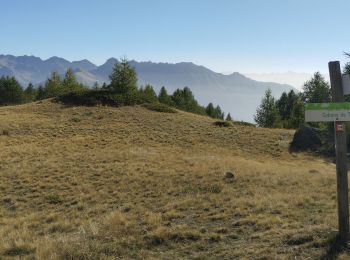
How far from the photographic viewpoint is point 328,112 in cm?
835

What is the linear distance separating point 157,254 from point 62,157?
62.3ft

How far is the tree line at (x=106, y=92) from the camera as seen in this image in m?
53.7

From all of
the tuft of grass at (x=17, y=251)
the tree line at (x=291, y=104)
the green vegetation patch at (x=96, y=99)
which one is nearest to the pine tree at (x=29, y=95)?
the green vegetation patch at (x=96, y=99)

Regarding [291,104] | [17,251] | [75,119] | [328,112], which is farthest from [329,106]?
[291,104]

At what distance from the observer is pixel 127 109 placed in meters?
50.6

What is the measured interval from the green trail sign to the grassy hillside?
2.38m

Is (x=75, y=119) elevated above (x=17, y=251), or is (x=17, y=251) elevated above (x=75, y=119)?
(x=75, y=119)

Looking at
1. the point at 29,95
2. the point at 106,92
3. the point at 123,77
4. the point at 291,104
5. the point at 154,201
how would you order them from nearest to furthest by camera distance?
the point at 154,201 < the point at 106,92 < the point at 123,77 < the point at 291,104 < the point at 29,95

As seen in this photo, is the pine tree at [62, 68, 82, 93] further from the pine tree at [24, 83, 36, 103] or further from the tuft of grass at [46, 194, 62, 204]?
the tuft of grass at [46, 194, 62, 204]

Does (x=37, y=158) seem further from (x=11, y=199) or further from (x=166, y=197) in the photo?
(x=166, y=197)

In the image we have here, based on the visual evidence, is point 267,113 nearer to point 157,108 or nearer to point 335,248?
point 157,108

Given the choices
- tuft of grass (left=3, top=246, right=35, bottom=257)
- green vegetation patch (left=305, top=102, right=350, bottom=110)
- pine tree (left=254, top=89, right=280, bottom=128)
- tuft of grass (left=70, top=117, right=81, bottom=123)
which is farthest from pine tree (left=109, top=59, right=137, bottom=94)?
green vegetation patch (left=305, top=102, right=350, bottom=110)

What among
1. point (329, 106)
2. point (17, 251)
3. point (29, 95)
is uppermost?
point (29, 95)

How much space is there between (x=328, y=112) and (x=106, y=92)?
48.7m
